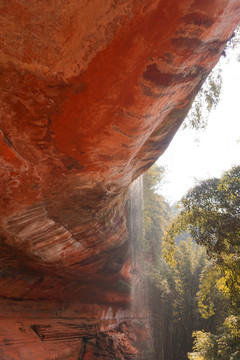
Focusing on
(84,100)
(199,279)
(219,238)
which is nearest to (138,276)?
(199,279)

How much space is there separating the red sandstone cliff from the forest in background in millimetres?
2473

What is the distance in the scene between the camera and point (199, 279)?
25.4 ft

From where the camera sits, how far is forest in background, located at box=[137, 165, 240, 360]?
541 centimetres

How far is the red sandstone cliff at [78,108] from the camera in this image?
7.07 ft

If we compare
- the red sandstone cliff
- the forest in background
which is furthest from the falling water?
the red sandstone cliff

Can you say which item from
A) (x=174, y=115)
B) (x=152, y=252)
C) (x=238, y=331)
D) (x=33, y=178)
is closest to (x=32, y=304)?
(x=33, y=178)

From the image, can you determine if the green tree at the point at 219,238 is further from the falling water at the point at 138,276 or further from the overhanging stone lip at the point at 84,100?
the falling water at the point at 138,276

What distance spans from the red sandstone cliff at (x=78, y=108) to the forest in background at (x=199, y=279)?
2473 mm

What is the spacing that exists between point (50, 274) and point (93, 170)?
3842mm

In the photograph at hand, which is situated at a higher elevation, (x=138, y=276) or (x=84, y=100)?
(x=84, y=100)

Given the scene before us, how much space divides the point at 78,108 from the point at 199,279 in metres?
7.69

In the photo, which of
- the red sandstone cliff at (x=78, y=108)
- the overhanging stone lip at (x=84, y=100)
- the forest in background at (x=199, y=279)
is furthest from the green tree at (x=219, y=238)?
the overhanging stone lip at (x=84, y=100)

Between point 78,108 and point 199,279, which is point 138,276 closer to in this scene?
point 199,279

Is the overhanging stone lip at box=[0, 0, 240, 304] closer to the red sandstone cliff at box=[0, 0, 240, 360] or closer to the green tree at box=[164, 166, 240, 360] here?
the red sandstone cliff at box=[0, 0, 240, 360]
